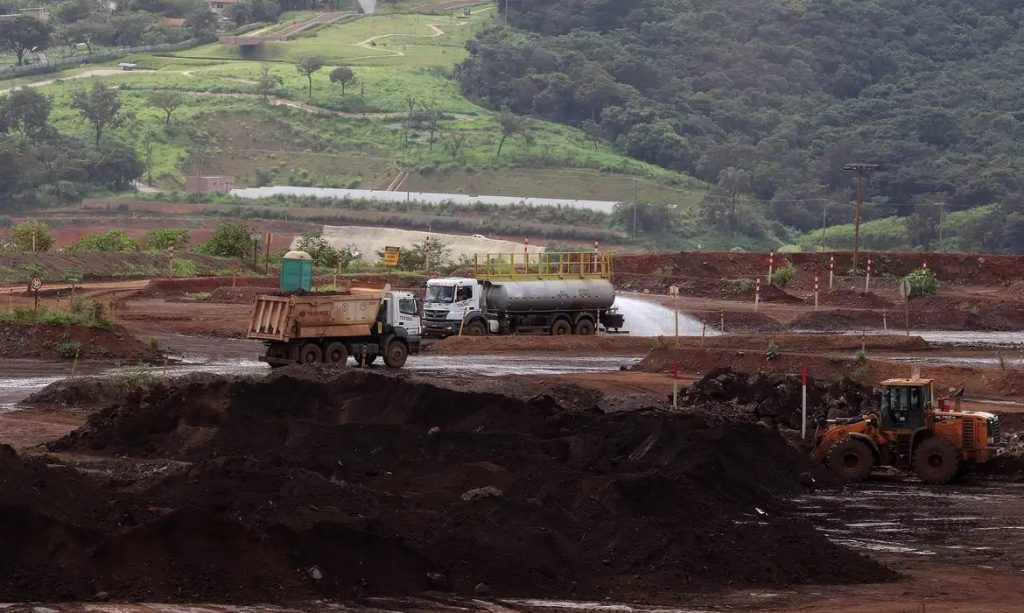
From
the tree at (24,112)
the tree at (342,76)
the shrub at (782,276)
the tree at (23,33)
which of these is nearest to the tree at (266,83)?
the tree at (342,76)

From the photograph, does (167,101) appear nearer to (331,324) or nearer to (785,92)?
(785,92)

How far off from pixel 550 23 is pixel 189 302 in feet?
453

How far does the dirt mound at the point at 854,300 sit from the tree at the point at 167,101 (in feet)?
301

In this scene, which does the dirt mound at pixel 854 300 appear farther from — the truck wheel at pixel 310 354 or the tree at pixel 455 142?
the tree at pixel 455 142

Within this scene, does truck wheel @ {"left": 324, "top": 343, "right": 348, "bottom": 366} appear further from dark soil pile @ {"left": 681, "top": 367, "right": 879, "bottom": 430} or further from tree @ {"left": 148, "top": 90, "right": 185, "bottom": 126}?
tree @ {"left": 148, "top": 90, "right": 185, "bottom": 126}

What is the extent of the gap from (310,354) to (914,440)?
56.2 feet

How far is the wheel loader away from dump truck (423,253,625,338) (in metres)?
22.6

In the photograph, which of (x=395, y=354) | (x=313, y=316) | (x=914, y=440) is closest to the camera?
(x=914, y=440)

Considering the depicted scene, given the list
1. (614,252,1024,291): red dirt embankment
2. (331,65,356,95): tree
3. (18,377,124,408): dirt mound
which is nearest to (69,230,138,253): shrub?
(614,252,1024,291): red dirt embankment

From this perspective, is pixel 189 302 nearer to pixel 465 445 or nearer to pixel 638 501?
pixel 465 445

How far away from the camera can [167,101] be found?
149000 mm

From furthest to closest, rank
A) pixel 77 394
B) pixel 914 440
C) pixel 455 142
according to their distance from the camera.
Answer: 1. pixel 455 142
2. pixel 77 394
3. pixel 914 440

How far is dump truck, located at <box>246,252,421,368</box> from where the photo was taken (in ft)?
Answer: 129

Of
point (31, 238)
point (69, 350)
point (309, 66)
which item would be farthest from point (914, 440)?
point (309, 66)
